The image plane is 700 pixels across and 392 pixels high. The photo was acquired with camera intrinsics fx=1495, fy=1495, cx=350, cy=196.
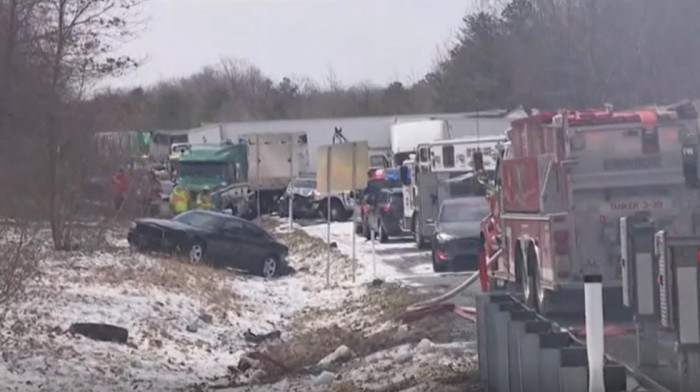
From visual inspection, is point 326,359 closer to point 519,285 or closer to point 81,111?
point 519,285

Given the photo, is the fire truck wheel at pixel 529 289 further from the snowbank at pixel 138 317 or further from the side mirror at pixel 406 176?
the side mirror at pixel 406 176

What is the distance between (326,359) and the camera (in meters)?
18.2

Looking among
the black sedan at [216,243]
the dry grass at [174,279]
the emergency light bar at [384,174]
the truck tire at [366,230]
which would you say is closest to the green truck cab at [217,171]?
the emergency light bar at [384,174]

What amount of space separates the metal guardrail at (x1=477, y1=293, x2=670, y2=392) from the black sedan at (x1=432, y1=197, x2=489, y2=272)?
16.0 metres

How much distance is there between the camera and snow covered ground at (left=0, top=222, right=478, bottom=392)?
53.5ft

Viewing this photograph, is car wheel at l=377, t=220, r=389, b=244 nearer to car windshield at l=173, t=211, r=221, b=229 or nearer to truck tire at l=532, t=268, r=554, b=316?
car windshield at l=173, t=211, r=221, b=229

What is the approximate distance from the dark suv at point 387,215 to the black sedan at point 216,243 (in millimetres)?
7593

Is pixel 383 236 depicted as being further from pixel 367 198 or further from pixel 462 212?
pixel 462 212

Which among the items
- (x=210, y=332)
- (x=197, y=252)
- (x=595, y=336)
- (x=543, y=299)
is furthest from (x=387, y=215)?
(x=595, y=336)

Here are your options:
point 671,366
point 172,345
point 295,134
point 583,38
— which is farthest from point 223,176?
point 671,366

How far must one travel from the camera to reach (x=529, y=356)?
11406mm

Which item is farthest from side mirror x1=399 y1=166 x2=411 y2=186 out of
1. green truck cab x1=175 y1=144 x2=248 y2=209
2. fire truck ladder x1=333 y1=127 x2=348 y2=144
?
fire truck ladder x1=333 y1=127 x2=348 y2=144

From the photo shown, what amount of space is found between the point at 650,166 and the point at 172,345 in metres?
7.07

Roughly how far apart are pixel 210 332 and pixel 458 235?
8.45m
